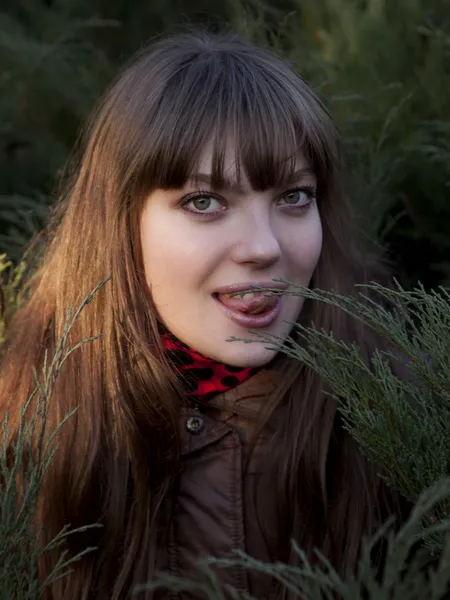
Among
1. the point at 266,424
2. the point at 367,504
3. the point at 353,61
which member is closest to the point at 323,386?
the point at 266,424

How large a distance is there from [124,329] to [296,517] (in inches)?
26.2

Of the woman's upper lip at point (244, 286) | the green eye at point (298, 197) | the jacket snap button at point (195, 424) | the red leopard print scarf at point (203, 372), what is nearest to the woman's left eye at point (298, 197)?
the green eye at point (298, 197)

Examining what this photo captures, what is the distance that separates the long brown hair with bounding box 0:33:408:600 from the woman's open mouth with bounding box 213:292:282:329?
23cm

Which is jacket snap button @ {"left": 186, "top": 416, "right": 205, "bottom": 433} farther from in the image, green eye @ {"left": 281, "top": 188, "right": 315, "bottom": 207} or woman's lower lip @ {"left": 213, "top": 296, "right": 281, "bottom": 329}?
green eye @ {"left": 281, "top": 188, "right": 315, "bottom": 207}

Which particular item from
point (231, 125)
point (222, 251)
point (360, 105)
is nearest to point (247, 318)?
point (222, 251)

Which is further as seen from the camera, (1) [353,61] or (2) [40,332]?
(1) [353,61]

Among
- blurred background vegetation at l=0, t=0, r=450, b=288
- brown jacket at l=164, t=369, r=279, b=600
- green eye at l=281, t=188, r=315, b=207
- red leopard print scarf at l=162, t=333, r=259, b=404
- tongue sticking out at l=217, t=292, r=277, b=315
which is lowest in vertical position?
brown jacket at l=164, t=369, r=279, b=600

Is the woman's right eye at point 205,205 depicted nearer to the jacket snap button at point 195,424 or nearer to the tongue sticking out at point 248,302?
the tongue sticking out at point 248,302

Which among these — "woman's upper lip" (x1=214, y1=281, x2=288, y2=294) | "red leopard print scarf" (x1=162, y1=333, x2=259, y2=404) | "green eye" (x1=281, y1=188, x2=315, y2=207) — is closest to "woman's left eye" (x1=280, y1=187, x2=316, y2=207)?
"green eye" (x1=281, y1=188, x2=315, y2=207)

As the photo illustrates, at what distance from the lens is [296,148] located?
1.92m

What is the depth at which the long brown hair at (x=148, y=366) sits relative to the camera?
1922mm

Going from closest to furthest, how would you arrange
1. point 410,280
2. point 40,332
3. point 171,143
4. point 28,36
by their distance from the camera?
point 171,143 → point 40,332 → point 410,280 → point 28,36

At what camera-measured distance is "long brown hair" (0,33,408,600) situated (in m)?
1.92

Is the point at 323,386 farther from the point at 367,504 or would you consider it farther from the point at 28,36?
the point at 28,36
